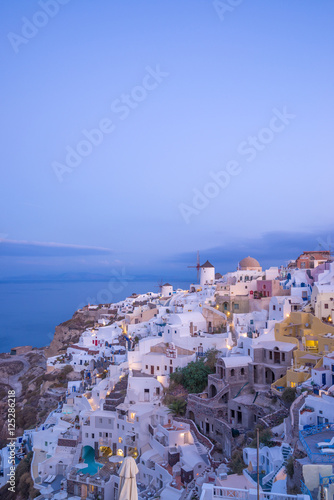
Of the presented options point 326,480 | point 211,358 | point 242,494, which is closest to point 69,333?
point 211,358

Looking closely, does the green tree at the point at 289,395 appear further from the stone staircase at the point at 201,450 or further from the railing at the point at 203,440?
the stone staircase at the point at 201,450

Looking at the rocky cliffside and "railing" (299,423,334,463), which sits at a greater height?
"railing" (299,423,334,463)

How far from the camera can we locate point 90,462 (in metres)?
21.3

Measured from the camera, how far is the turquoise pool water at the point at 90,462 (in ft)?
66.1

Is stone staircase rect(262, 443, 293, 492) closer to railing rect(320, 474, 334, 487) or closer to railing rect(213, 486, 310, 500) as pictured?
railing rect(213, 486, 310, 500)

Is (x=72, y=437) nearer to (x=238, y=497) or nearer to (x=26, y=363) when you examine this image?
(x=238, y=497)

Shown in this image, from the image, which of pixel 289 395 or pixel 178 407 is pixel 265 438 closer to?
pixel 289 395

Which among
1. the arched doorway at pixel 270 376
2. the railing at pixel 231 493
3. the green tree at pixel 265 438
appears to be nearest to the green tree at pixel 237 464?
the green tree at pixel 265 438

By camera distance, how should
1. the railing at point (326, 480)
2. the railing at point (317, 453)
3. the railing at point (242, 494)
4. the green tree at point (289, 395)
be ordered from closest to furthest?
the railing at point (326, 480)
the railing at point (242, 494)
the railing at point (317, 453)
the green tree at point (289, 395)

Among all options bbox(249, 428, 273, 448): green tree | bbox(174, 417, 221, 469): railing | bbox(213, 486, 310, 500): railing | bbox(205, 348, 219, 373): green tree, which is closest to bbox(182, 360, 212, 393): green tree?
bbox(205, 348, 219, 373): green tree

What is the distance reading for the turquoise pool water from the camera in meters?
20.1

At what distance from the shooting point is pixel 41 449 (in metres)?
23.6

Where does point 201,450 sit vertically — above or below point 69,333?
below

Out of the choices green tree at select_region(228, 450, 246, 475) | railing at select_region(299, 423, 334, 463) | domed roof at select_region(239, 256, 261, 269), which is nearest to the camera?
railing at select_region(299, 423, 334, 463)
